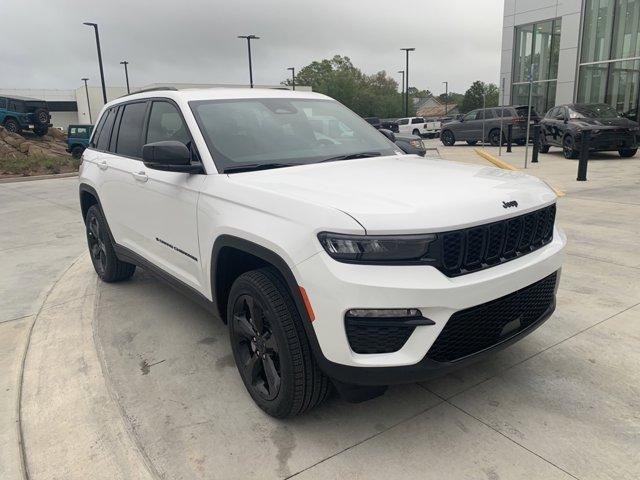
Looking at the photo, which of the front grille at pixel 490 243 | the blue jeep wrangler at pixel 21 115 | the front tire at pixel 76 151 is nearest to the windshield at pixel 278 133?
the front grille at pixel 490 243

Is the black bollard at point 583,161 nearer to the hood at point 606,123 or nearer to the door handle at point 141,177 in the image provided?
the hood at point 606,123

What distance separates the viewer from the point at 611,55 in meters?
20.5

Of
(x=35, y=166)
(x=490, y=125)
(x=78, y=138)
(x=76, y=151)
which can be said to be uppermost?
(x=490, y=125)

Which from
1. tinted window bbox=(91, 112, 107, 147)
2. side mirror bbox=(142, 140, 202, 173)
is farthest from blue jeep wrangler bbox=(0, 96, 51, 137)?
side mirror bbox=(142, 140, 202, 173)

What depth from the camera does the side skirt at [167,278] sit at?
Answer: 3.29 metres

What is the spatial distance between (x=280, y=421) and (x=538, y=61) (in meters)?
25.9

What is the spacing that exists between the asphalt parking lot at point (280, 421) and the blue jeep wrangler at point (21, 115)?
27595mm

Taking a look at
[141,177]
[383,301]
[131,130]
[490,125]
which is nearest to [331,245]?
[383,301]

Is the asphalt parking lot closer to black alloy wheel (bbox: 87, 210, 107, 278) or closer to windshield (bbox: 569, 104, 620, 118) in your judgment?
black alloy wheel (bbox: 87, 210, 107, 278)

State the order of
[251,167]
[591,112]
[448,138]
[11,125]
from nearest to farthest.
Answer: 1. [251,167]
2. [591,112]
3. [448,138]
4. [11,125]

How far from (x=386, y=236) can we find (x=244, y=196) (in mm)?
924

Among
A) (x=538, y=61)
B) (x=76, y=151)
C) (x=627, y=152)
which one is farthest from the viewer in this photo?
(x=538, y=61)

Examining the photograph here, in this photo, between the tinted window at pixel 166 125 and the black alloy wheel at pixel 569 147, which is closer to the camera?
the tinted window at pixel 166 125

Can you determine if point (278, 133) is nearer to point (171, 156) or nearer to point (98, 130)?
point (171, 156)
